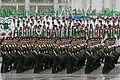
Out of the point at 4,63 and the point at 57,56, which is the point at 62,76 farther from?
the point at 4,63

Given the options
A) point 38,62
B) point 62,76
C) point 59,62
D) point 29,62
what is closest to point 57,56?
point 59,62

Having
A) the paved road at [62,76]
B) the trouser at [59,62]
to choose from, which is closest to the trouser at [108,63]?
the paved road at [62,76]

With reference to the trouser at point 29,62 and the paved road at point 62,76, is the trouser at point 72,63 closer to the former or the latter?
the paved road at point 62,76

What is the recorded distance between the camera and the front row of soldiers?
21922mm

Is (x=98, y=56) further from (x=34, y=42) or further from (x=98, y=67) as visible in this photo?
(x=34, y=42)

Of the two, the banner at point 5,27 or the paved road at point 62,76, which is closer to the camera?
the paved road at point 62,76

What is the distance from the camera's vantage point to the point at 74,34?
2922 centimetres

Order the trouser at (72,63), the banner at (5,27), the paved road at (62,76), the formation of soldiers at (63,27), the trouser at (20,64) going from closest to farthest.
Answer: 1. the paved road at (62,76)
2. the trouser at (72,63)
3. the trouser at (20,64)
4. the formation of soldiers at (63,27)
5. the banner at (5,27)

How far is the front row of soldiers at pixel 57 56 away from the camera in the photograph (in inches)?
863

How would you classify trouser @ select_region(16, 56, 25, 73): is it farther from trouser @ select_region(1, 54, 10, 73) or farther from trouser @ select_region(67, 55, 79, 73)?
trouser @ select_region(67, 55, 79, 73)

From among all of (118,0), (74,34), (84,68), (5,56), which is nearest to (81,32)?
(74,34)

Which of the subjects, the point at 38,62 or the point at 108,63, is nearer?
the point at 108,63

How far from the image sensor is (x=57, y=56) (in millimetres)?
21906

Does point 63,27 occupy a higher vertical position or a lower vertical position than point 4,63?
higher
